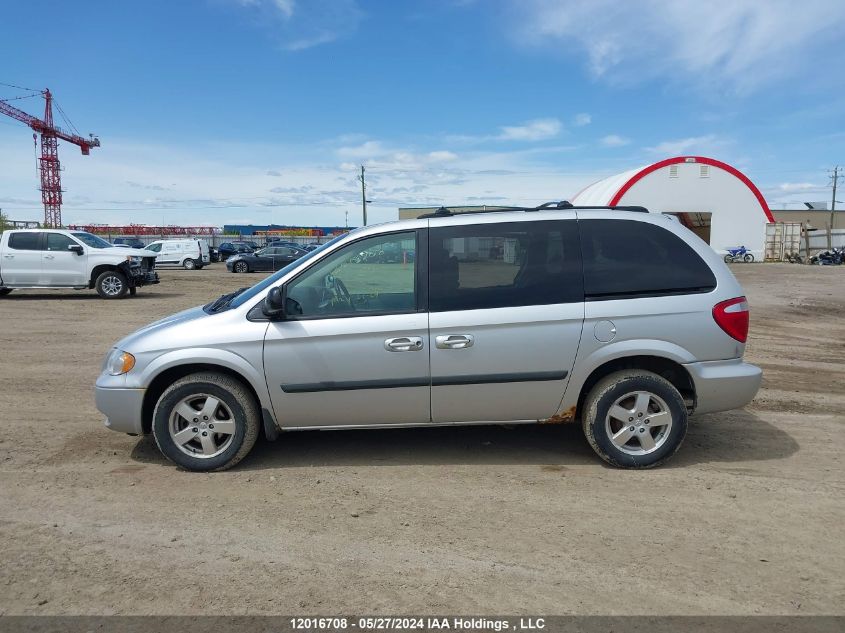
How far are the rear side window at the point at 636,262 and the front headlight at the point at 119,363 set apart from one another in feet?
10.9

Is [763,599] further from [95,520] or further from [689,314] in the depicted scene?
[95,520]

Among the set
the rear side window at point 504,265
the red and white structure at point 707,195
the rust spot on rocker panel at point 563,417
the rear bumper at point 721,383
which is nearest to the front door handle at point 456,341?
the rear side window at point 504,265

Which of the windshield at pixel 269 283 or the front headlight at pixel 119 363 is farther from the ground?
the windshield at pixel 269 283

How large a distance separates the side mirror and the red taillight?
3.08 meters

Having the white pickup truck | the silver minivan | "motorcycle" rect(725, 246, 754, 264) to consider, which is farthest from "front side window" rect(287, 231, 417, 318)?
"motorcycle" rect(725, 246, 754, 264)

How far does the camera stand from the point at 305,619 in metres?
2.82

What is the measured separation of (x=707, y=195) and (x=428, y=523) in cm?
4755

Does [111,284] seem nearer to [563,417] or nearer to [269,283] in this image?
[269,283]

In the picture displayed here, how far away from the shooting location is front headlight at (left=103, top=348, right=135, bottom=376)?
14.7 feet

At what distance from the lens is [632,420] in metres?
4.48

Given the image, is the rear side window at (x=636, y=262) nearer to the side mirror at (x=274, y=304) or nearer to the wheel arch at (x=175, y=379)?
the side mirror at (x=274, y=304)

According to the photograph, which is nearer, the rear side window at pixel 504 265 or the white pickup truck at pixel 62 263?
the rear side window at pixel 504 265

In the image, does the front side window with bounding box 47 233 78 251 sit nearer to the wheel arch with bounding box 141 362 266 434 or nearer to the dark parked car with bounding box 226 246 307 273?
the wheel arch with bounding box 141 362 266 434

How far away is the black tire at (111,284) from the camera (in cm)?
1669
